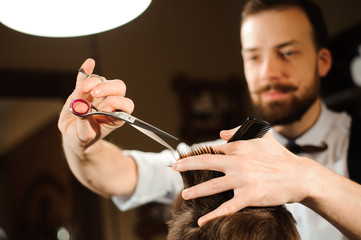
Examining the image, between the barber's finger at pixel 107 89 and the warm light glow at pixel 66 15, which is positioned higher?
the warm light glow at pixel 66 15

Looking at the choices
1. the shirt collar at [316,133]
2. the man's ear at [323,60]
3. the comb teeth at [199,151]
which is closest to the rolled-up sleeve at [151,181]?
the shirt collar at [316,133]

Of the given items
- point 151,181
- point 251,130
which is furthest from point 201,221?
point 151,181

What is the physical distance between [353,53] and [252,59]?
138cm

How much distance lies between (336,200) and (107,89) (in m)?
0.41

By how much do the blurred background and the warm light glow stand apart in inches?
18.3

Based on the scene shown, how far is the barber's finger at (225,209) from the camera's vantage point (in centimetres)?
58

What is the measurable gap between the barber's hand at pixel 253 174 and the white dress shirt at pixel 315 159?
0.21 meters

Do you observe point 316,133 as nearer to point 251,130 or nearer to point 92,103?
point 251,130

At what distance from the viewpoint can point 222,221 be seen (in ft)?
1.99

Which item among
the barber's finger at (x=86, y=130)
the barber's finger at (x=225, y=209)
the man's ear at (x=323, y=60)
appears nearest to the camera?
the barber's finger at (x=225, y=209)

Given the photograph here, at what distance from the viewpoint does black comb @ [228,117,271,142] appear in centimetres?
59

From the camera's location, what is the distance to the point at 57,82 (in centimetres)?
185

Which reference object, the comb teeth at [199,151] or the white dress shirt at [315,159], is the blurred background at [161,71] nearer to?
the white dress shirt at [315,159]

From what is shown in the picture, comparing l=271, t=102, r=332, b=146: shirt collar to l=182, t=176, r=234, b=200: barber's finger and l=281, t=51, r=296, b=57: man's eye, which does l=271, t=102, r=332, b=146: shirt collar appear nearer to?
l=281, t=51, r=296, b=57: man's eye
